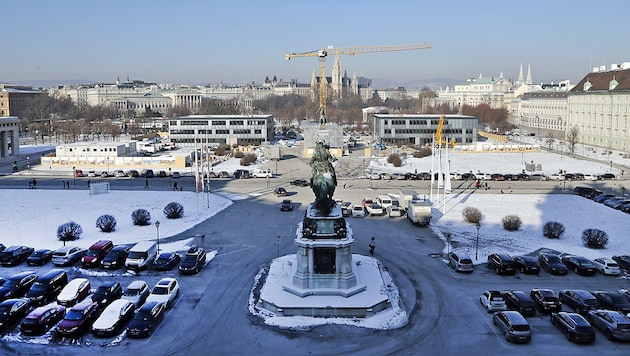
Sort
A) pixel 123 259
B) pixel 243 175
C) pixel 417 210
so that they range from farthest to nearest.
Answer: pixel 243 175, pixel 417 210, pixel 123 259

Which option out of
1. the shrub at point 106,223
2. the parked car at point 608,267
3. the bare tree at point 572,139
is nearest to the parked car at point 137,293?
the shrub at point 106,223

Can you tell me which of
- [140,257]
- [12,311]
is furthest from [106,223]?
[12,311]

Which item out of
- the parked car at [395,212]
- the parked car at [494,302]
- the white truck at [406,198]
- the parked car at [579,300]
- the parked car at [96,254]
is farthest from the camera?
the white truck at [406,198]

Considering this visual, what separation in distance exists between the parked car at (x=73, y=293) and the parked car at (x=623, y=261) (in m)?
22.7

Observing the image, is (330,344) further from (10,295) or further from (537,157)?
(537,157)

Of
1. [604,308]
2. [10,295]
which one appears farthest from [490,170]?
[10,295]

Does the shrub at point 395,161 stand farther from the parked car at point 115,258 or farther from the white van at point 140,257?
the parked car at point 115,258

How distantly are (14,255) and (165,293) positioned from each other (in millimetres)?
9641

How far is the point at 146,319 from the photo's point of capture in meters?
17.8

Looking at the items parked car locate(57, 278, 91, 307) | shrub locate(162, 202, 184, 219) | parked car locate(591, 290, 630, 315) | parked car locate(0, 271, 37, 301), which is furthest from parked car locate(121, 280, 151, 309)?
parked car locate(591, 290, 630, 315)

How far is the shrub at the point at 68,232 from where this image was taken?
29.1 meters

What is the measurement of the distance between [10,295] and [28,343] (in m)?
4.30

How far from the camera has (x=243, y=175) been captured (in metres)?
53.2

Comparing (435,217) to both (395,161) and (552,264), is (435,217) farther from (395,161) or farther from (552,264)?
(395,161)
